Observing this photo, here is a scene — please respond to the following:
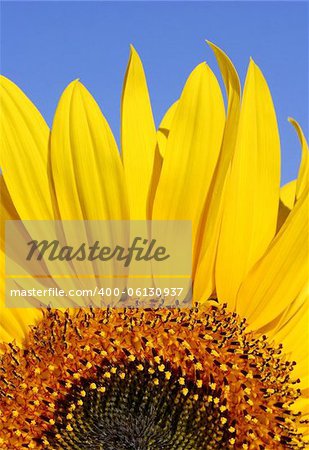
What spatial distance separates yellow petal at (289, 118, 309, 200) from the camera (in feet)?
9.86

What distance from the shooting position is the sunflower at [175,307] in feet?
9.88

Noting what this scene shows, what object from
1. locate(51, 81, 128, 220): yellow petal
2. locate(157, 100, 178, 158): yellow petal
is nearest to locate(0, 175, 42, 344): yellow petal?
locate(51, 81, 128, 220): yellow petal

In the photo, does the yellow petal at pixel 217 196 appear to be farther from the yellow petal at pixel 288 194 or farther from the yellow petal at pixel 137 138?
the yellow petal at pixel 288 194

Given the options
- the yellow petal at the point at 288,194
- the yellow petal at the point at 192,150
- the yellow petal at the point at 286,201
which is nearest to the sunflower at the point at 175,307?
the yellow petal at the point at 192,150

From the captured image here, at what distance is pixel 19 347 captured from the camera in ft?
10.3

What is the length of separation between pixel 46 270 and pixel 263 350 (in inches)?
26.9

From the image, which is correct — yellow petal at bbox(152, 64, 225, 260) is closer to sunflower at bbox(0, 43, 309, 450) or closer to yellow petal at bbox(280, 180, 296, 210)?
sunflower at bbox(0, 43, 309, 450)

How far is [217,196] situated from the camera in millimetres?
3039

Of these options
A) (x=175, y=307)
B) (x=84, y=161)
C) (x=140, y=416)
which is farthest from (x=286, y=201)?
(x=140, y=416)

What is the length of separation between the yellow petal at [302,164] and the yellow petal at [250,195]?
0.21ft

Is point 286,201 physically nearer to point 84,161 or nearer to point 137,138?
point 137,138

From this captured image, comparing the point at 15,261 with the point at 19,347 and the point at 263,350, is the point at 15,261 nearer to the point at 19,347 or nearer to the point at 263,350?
the point at 19,347

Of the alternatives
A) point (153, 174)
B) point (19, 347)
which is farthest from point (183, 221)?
point (19, 347)

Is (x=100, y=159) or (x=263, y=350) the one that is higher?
(x=100, y=159)
